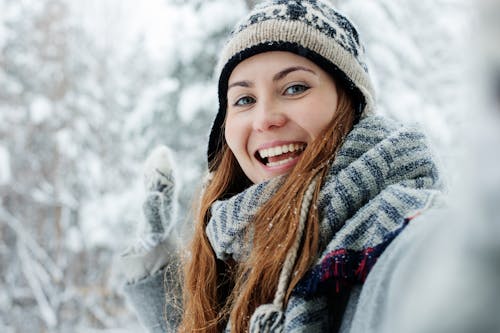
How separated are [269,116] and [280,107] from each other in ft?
0.10

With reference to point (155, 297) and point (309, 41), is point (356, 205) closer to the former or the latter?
point (309, 41)

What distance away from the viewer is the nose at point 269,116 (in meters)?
1.15

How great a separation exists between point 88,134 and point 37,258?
185 centimetres

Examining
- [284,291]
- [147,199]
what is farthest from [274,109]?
[147,199]

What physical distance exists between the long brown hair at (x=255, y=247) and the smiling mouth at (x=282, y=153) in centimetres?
5

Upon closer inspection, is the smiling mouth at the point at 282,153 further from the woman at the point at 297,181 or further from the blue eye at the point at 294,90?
the blue eye at the point at 294,90

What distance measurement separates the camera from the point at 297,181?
41.6 inches

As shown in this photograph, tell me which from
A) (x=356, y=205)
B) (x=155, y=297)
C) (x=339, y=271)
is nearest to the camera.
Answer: (x=339, y=271)

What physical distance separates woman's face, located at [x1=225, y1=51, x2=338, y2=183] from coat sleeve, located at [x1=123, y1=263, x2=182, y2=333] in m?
0.57

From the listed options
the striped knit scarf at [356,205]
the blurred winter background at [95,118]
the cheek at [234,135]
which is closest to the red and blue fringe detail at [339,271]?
the striped knit scarf at [356,205]

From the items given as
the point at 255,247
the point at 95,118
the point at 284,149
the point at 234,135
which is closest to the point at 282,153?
the point at 284,149

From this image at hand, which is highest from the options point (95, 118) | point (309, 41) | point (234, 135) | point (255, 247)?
point (95, 118)

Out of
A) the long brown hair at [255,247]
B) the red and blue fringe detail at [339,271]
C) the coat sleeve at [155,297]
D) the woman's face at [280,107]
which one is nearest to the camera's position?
the red and blue fringe detail at [339,271]

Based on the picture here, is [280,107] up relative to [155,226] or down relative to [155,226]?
up
